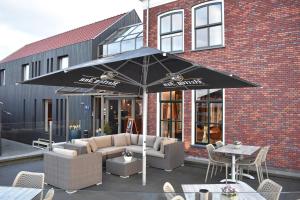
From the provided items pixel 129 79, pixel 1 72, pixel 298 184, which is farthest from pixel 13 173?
pixel 1 72

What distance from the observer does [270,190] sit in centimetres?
366

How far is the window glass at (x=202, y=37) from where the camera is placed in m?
9.66

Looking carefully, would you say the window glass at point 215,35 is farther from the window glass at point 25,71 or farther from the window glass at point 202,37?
the window glass at point 25,71

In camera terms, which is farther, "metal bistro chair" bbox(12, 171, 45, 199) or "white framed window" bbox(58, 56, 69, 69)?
"white framed window" bbox(58, 56, 69, 69)

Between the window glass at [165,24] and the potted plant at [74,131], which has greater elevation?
the window glass at [165,24]

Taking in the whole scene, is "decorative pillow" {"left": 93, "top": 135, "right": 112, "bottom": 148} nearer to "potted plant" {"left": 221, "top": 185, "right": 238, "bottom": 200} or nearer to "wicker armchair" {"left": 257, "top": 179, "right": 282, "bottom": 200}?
"wicker armchair" {"left": 257, "top": 179, "right": 282, "bottom": 200}

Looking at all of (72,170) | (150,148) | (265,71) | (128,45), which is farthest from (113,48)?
(72,170)

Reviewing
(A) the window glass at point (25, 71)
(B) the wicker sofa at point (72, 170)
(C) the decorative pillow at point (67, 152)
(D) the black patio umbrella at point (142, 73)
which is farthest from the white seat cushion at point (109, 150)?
(A) the window glass at point (25, 71)

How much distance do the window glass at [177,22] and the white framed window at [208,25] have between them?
61 cm

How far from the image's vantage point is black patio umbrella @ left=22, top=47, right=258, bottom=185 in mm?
4982

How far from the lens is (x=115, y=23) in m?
16.3

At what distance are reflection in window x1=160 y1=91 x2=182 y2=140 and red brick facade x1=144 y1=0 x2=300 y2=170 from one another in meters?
1.41

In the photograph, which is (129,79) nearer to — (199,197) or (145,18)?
(199,197)

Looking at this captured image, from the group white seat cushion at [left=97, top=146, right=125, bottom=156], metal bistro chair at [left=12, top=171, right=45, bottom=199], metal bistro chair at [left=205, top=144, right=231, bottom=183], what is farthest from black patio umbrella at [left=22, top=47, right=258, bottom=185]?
white seat cushion at [left=97, top=146, right=125, bottom=156]
